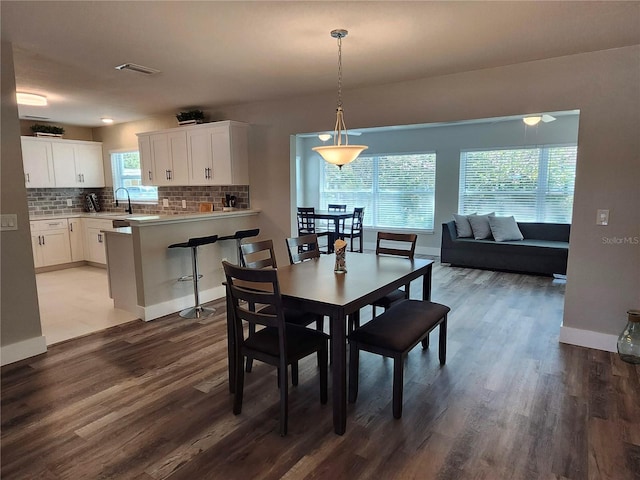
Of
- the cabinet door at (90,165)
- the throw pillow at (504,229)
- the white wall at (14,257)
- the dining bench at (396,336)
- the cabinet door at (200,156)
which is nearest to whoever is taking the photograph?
the dining bench at (396,336)

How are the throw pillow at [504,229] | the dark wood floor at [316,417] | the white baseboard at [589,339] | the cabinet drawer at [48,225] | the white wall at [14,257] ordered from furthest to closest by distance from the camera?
the throw pillow at [504,229], the cabinet drawer at [48,225], the white baseboard at [589,339], the white wall at [14,257], the dark wood floor at [316,417]

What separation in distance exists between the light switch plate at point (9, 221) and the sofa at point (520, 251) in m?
5.80

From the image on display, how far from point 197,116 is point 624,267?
5.02m

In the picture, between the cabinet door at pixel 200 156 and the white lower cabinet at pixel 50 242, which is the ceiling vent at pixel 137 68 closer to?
the cabinet door at pixel 200 156

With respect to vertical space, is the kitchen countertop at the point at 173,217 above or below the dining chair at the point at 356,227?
above

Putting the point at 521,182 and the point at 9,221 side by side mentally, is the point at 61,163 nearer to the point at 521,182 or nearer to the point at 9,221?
the point at 9,221

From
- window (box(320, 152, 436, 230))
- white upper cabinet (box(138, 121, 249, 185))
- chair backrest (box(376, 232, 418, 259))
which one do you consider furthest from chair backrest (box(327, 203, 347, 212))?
chair backrest (box(376, 232, 418, 259))

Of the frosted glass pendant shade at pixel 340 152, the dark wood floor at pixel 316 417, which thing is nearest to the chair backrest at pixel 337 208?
the dark wood floor at pixel 316 417

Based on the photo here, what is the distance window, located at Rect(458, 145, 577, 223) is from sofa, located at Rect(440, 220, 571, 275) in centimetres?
44

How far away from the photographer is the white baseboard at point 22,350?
10.3 feet

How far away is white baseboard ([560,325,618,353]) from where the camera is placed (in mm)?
3311

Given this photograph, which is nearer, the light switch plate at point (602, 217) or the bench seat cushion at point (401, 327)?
the bench seat cushion at point (401, 327)

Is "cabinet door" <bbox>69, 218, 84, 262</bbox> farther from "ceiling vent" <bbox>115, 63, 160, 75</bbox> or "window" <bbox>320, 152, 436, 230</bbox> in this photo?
"window" <bbox>320, 152, 436, 230</bbox>

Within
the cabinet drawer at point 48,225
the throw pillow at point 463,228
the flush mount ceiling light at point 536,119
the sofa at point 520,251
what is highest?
the flush mount ceiling light at point 536,119
